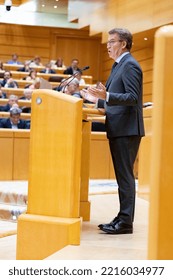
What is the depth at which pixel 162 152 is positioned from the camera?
1483 millimetres

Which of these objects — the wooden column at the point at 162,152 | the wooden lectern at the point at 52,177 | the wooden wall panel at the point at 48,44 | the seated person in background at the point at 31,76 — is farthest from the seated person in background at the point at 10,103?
the wooden column at the point at 162,152

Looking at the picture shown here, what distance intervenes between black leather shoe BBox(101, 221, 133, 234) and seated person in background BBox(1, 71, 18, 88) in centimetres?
745

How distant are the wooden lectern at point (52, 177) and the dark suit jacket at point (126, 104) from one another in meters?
0.35

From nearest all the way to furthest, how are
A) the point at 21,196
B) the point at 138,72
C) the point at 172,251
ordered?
1. the point at 172,251
2. the point at 138,72
3. the point at 21,196

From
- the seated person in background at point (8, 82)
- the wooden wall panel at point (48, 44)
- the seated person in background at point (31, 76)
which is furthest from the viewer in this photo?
the wooden wall panel at point (48, 44)

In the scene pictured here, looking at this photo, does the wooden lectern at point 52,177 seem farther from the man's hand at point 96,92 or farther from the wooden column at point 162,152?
the wooden column at point 162,152

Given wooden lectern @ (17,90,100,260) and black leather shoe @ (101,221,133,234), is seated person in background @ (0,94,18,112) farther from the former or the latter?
wooden lectern @ (17,90,100,260)

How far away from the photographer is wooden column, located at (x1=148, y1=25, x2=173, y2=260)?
1472 millimetres

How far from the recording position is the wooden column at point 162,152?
1.47m

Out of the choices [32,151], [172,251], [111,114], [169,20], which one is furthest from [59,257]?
[169,20]

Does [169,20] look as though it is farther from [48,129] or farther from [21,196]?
[48,129]

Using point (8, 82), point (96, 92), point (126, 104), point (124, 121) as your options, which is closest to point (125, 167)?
point (124, 121)
